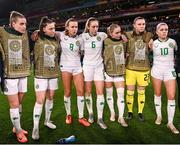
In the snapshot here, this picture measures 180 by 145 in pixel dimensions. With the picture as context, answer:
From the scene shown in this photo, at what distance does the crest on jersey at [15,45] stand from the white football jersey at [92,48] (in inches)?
49.1

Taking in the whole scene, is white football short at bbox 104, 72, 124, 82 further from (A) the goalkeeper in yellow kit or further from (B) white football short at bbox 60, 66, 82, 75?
(B) white football short at bbox 60, 66, 82, 75

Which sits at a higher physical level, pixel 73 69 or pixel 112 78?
pixel 73 69

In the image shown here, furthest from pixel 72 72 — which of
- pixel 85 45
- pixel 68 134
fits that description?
pixel 68 134

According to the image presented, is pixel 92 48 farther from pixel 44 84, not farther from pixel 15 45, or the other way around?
pixel 15 45

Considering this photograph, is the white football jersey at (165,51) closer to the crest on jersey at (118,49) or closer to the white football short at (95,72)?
the crest on jersey at (118,49)

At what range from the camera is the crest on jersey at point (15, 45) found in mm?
4750

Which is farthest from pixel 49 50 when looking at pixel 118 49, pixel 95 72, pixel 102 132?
pixel 102 132

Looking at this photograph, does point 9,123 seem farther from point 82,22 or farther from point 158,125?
point 82,22

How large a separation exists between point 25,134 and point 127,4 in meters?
24.1

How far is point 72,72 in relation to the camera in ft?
18.5

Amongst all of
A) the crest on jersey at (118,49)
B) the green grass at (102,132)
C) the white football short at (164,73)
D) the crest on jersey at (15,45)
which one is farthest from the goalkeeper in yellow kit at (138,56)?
the crest on jersey at (15,45)

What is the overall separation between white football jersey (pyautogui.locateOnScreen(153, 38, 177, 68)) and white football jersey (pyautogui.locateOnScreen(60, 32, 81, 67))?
1.32m

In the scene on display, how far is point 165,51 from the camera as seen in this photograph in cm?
537

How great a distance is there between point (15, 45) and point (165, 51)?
2.39 m
